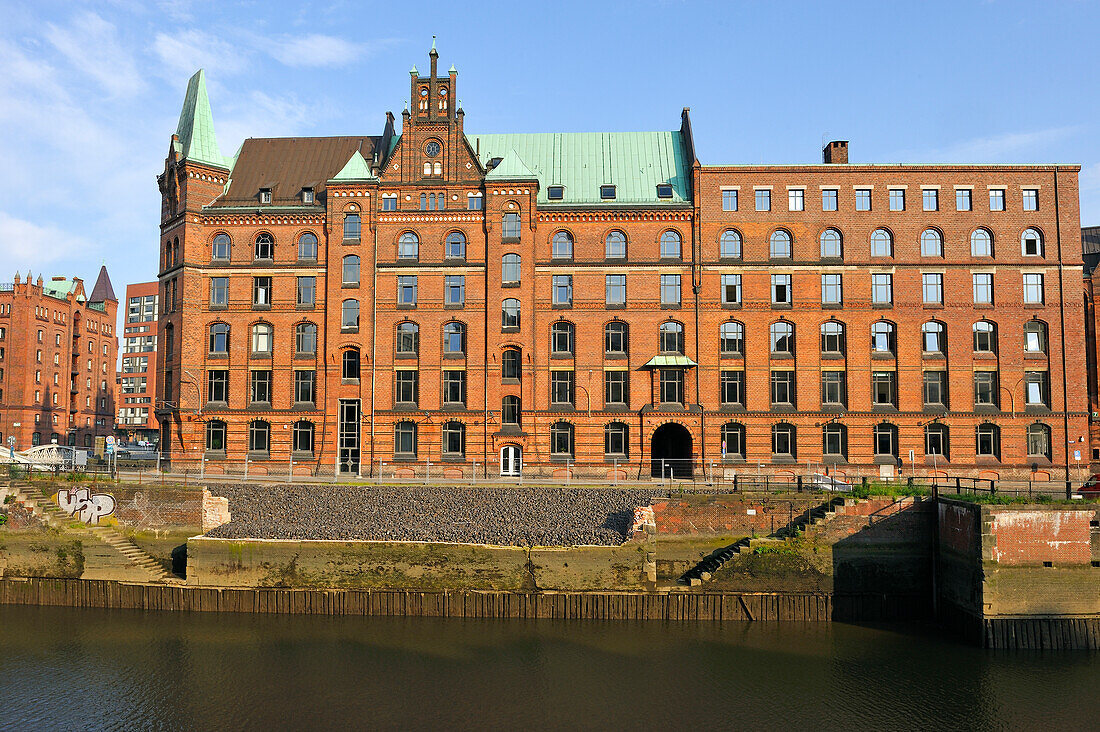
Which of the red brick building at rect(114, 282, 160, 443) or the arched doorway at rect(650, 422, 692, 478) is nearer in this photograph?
the arched doorway at rect(650, 422, 692, 478)

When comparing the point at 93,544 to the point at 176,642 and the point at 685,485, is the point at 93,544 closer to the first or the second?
the point at 176,642

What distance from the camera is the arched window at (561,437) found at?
5000cm

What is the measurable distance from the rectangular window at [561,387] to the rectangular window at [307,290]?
17.7 metres

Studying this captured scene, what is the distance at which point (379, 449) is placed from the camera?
1966 inches

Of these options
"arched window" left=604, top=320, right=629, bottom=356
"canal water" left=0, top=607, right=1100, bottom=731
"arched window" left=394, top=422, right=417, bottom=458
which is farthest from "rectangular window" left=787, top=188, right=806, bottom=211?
"arched window" left=394, top=422, right=417, bottom=458

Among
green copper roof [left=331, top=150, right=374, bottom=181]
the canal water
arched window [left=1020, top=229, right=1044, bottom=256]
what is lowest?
the canal water

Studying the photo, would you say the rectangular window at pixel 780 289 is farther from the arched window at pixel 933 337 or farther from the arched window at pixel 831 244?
the arched window at pixel 933 337

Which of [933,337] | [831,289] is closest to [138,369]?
[831,289]

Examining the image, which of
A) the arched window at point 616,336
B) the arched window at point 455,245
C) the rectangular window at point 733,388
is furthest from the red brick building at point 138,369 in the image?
the rectangular window at point 733,388

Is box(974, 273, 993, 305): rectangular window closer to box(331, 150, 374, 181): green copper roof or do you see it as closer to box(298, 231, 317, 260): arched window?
box(331, 150, 374, 181): green copper roof

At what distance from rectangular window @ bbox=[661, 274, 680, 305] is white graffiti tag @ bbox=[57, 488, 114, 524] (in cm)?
3504

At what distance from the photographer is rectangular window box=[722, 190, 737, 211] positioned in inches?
2019

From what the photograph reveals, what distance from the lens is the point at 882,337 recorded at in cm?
5059

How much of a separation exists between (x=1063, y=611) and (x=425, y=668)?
25.0m
